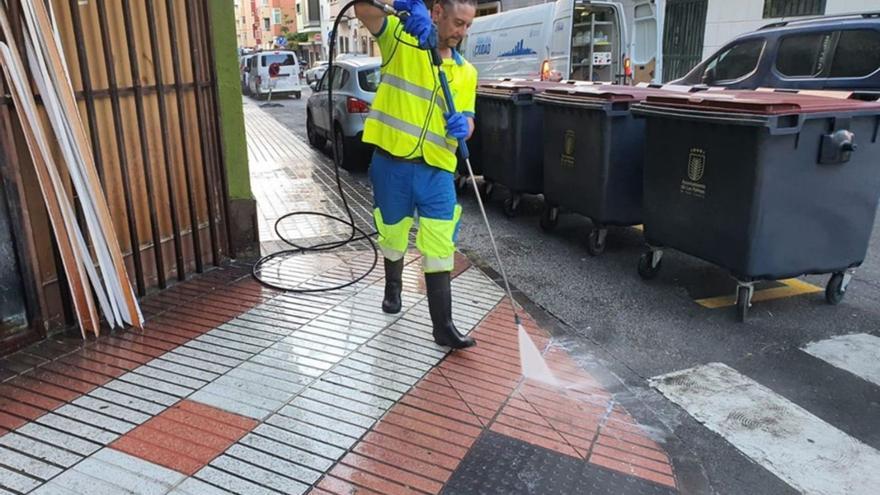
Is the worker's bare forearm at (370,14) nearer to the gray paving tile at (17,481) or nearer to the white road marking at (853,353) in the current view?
the gray paving tile at (17,481)

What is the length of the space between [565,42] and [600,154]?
7682 millimetres

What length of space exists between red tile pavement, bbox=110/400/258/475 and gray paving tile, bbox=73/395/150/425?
0.20ft

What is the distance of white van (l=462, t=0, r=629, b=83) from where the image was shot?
1294 centimetres

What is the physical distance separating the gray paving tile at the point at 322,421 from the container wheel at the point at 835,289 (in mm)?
3705

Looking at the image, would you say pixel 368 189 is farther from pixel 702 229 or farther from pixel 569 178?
pixel 702 229

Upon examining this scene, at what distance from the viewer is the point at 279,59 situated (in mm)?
27891

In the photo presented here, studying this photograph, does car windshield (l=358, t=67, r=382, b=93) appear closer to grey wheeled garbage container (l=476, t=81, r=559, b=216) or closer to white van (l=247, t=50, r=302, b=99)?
grey wheeled garbage container (l=476, t=81, r=559, b=216)

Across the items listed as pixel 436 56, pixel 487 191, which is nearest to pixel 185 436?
pixel 436 56

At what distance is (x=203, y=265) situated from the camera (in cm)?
487

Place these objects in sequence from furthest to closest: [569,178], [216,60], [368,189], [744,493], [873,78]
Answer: [368,189] < [873,78] < [569,178] < [216,60] < [744,493]

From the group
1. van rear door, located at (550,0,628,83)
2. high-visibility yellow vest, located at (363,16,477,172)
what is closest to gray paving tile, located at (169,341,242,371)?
high-visibility yellow vest, located at (363,16,477,172)

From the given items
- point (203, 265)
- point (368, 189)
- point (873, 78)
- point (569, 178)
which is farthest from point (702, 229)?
point (368, 189)

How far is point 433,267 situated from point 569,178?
121 inches

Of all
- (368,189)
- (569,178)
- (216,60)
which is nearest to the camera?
(216,60)
